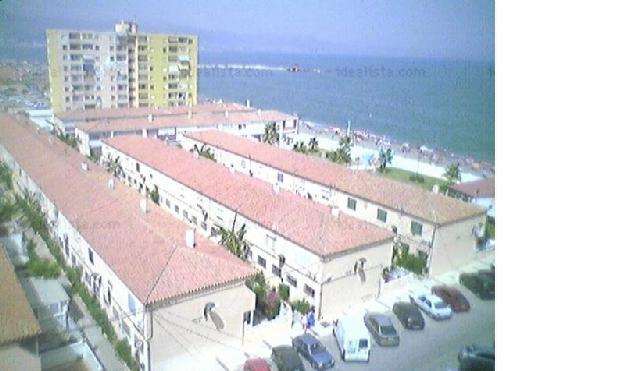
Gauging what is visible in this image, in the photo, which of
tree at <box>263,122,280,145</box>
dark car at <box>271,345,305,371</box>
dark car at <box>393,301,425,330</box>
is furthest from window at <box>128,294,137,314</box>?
tree at <box>263,122,280,145</box>

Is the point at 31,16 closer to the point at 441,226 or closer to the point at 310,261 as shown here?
the point at 310,261

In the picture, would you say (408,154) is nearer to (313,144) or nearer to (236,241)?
(313,144)

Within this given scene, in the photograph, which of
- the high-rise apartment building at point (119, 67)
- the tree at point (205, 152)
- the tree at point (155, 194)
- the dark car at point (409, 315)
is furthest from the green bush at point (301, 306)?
the tree at point (205, 152)

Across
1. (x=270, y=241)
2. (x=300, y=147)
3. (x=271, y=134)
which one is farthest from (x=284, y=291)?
(x=271, y=134)

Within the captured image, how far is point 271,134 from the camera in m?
6.16

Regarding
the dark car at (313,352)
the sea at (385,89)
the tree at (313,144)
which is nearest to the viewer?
the dark car at (313,352)

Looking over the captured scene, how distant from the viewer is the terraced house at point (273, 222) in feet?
14.0

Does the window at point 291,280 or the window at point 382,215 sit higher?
the window at point 382,215

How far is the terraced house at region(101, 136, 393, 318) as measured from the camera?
14.0ft

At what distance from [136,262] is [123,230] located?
280 millimetres

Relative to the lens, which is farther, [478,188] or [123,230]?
[478,188]

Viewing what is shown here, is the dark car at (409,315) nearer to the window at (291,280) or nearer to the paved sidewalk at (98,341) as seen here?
the window at (291,280)

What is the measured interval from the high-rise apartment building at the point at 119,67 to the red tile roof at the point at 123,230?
1.15 ft
